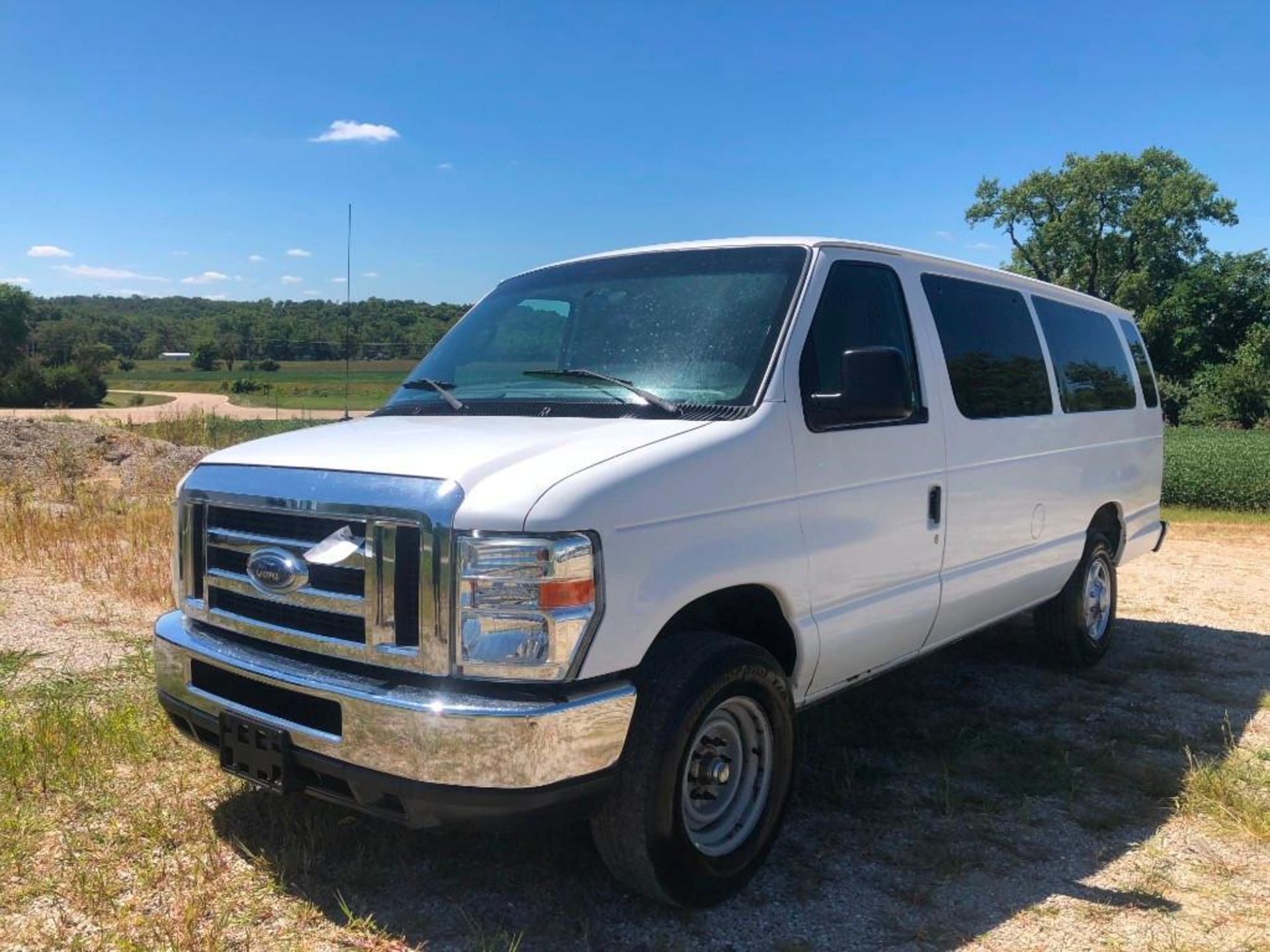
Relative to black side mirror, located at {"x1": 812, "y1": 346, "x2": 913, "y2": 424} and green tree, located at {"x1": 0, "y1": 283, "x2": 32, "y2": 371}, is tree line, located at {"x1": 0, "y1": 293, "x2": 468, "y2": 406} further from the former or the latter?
black side mirror, located at {"x1": 812, "y1": 346, "x2": 913, "y2": 424}

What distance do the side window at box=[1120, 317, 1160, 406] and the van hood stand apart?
4.95m

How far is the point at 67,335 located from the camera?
56438 mm

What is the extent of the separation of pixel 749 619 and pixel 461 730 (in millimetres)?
1272

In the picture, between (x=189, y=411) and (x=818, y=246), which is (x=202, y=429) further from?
(x=818, y=246)

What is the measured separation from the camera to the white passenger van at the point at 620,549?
2580mm

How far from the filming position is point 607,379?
A: 3.48 metres

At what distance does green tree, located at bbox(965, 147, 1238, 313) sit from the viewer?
56.0 m

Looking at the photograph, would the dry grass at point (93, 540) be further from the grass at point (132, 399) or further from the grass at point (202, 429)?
the grass at point (132, 399)

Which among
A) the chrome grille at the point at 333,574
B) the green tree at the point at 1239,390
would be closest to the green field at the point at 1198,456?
the chrome grille at the point at 333,574

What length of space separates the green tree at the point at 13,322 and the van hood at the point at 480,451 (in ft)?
199

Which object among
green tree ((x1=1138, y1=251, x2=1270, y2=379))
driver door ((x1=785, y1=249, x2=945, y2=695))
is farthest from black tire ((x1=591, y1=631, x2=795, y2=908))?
green tree ((x1=1138, y1=251, x2=1270, y2=379))

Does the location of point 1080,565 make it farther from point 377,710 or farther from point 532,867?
point 377,710

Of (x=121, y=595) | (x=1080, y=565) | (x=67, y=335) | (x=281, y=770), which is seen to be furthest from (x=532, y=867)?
(x=67, y=335)

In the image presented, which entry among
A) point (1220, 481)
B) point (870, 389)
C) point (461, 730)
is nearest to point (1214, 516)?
point (1220, 481)
